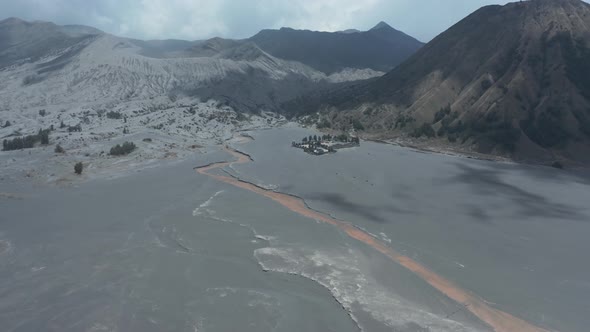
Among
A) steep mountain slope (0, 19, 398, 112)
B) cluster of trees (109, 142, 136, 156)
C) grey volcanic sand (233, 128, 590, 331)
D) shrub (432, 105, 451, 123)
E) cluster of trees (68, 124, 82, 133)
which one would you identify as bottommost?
grey volcanic sand (233, 128, 590, 331)

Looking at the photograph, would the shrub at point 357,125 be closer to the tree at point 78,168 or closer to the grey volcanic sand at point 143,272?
the grey volcanic sand at point 143,272

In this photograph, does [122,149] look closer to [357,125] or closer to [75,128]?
[75,128]

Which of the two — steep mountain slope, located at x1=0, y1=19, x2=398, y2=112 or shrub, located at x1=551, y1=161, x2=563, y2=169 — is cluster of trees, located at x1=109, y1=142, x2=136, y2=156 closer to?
steep mountain slope, located at x1=0, y1=19, x2=398, y2=112

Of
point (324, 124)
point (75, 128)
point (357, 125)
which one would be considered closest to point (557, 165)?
point (357, 125)

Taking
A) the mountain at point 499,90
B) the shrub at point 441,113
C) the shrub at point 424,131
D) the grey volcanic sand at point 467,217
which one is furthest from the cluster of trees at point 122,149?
the shrub at point 441,113

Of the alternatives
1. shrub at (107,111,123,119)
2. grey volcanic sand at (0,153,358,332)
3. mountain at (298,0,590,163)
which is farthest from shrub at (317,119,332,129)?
grey volcanic sand at (0,153,358,332)

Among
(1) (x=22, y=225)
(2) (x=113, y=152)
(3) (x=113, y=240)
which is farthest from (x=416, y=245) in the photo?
(2) (x=113, y=152)

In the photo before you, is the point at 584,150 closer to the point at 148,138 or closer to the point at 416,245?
the point at 416,245
